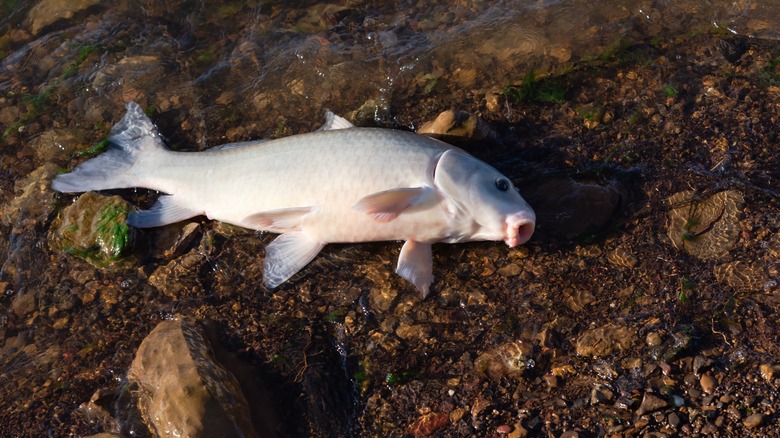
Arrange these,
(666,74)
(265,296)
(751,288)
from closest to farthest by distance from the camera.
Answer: (751,288), (265,296), (666,74)

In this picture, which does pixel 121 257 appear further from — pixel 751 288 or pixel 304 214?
pixel 751 288

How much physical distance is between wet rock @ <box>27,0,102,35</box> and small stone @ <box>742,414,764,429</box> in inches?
329

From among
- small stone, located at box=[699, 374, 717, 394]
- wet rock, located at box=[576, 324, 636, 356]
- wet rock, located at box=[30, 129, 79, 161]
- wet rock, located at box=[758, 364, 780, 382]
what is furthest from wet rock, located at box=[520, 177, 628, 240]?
wet rock, located at box=[30, 129, 79, 161]

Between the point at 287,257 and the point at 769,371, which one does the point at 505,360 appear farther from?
the point at 287,257

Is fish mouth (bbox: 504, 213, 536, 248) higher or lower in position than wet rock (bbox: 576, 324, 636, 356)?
higher

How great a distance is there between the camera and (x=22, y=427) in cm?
455

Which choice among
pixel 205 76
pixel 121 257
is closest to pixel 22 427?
pixel 121 257

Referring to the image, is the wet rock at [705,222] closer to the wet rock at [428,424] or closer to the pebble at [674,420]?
the pebble at [674,420]

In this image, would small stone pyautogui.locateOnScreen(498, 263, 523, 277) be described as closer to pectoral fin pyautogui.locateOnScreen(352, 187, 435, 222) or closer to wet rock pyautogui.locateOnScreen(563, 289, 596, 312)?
wet rock pyautogui.locateOnScreen(563, 289, 596, 312)

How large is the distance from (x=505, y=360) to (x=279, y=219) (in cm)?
209

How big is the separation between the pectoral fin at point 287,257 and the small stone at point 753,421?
3185 millimetres

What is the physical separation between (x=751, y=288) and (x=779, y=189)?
1006 mm

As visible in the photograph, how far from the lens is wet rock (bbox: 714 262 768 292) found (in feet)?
14.4

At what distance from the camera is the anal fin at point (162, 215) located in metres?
5.38
